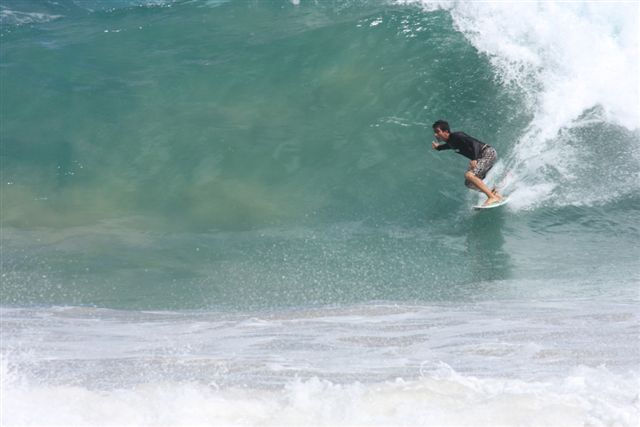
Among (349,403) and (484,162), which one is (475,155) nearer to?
(484,162)

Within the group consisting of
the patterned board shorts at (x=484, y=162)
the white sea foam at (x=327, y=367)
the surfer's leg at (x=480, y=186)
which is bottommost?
the white sea foam at (x=327, y=367)

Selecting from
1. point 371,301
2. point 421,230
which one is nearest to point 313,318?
point 371,301

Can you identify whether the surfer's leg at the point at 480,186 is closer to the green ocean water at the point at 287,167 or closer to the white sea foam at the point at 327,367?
the green ocean water at the point at 287,167

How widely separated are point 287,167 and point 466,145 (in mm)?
2878

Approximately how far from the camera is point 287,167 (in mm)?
10914

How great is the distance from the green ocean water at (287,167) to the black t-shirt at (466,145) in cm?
74

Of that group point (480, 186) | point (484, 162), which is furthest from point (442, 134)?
point (480, 186)

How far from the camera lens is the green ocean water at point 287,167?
8297 mm

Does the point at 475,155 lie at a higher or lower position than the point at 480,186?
higher

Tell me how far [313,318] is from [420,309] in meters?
1.13

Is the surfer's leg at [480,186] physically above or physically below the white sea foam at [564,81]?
below

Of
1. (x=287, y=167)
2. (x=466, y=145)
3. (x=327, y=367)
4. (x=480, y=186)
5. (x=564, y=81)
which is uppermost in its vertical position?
(x=564, y=81)

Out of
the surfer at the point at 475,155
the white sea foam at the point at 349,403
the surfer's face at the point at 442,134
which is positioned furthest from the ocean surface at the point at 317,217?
the surfer's face at the point at 442,134

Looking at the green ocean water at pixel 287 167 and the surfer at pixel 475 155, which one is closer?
the green ocean water at pixel 287 167
